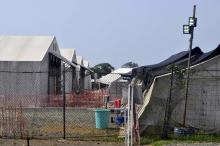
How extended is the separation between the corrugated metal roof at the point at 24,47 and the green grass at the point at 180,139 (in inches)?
1045

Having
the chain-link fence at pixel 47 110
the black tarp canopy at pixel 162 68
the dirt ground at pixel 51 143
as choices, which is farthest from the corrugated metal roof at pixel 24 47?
the dirt ground at pixel 51 143

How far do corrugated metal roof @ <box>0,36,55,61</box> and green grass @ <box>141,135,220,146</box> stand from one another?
26.5 m

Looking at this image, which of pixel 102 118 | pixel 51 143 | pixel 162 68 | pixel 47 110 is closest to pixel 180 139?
pixel 102 118

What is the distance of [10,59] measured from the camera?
139 ft

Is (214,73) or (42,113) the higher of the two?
(214,73)

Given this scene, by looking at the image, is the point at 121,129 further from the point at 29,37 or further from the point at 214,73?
the point at 29,37

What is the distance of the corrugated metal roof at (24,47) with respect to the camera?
42.7m

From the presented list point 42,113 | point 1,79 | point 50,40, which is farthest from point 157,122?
point 50,40

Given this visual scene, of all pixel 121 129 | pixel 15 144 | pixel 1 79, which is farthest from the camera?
pixel 1 79

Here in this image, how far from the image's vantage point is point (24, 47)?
4428cm

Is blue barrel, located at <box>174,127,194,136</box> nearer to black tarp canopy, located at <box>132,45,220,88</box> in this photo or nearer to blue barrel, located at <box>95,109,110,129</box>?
blue barrel, located at <box>95,109,110,129</box>

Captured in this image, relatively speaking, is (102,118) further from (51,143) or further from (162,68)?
(162,68)

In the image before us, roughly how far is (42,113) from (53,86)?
16.8 meters

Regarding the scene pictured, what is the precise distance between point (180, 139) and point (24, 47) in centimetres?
2947
